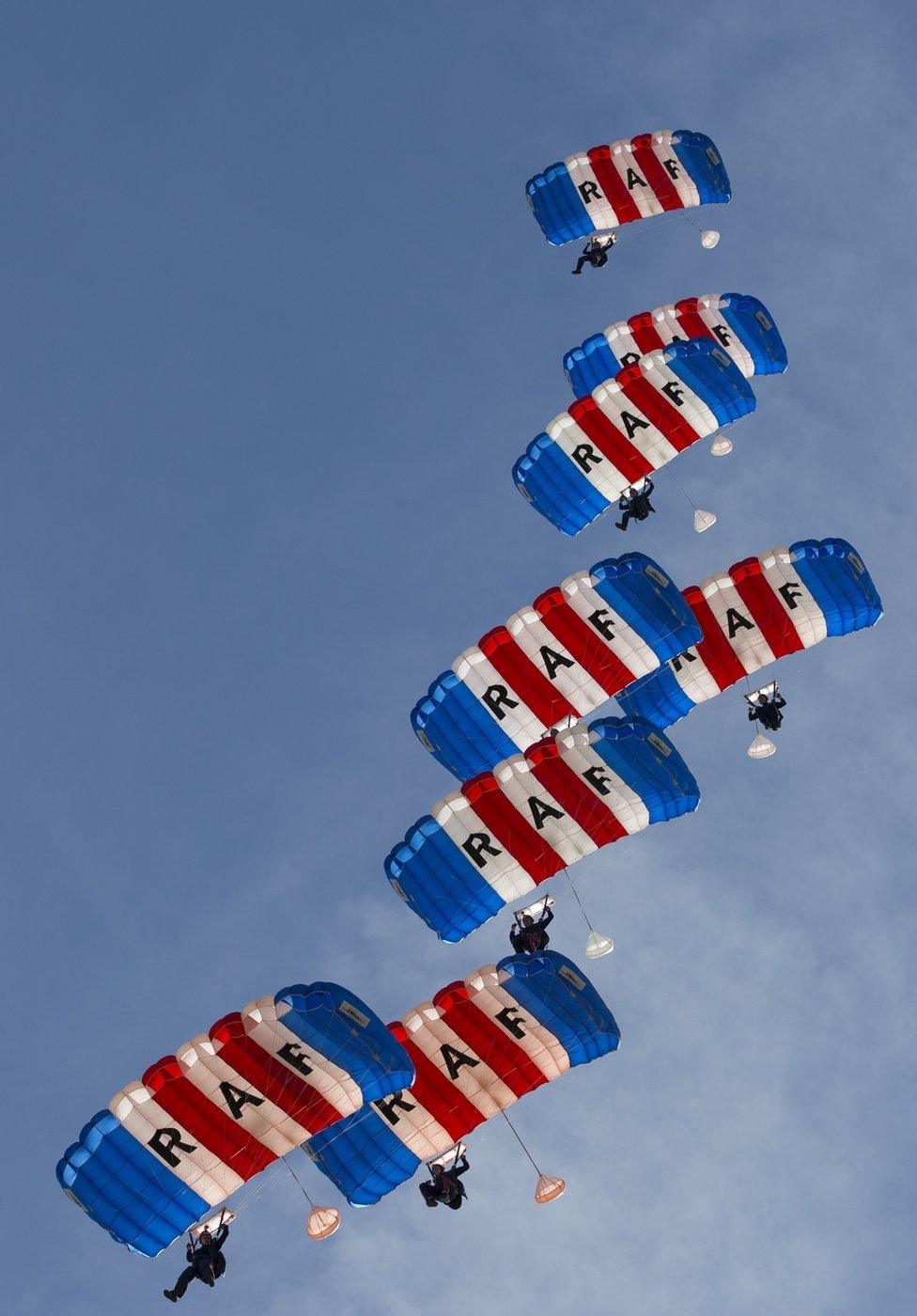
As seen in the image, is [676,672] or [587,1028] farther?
[676,672]

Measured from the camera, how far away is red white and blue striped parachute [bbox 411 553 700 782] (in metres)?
39.2

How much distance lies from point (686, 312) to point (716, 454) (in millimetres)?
3715

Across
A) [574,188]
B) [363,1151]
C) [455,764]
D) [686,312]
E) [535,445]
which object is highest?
[574,188]

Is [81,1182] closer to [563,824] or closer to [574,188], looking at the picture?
[563,824]

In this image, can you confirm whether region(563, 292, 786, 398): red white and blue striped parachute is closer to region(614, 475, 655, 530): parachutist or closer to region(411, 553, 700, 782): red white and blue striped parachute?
region(614, 475, 655, 530): parachutist

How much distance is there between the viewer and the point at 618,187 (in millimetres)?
49594

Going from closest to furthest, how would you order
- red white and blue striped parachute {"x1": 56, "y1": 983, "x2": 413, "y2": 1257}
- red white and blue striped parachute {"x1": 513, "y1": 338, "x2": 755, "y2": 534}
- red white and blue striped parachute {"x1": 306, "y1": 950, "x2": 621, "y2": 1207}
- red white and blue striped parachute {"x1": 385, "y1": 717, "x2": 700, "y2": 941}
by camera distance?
red white and blue striped parachute {"x1": 56, "y1": 983, "x2": 413, "y2": 1257}
red white and blue striped parachute {"x1": 306, "y1": 950, "x2": 621, "y2": 1207}
red white and blue striped parachute {"x1": 385, "y1": 717, "x2": 700, "y2": 941}
red white and blue striped parachute {"x1": 513, "y1": 338, "x2": 755, "y2": 534}

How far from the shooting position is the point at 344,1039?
32531 millimetres

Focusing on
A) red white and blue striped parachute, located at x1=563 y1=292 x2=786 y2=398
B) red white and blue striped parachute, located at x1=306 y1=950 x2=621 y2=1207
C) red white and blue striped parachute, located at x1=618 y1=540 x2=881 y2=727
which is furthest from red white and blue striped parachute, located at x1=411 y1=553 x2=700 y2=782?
red white and blue striped parachute, located at x1=563 y1=292 x2=786 y2=398

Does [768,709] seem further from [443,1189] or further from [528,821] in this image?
[443,1189]

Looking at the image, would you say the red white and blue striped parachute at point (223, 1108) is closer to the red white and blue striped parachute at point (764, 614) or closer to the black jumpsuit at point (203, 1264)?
the black jumpsuit at point (203, 1264)

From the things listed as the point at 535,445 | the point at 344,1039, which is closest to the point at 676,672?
the point at 535,445

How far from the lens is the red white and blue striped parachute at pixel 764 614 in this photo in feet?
132

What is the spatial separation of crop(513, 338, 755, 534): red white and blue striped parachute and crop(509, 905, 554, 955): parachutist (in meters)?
9.20
